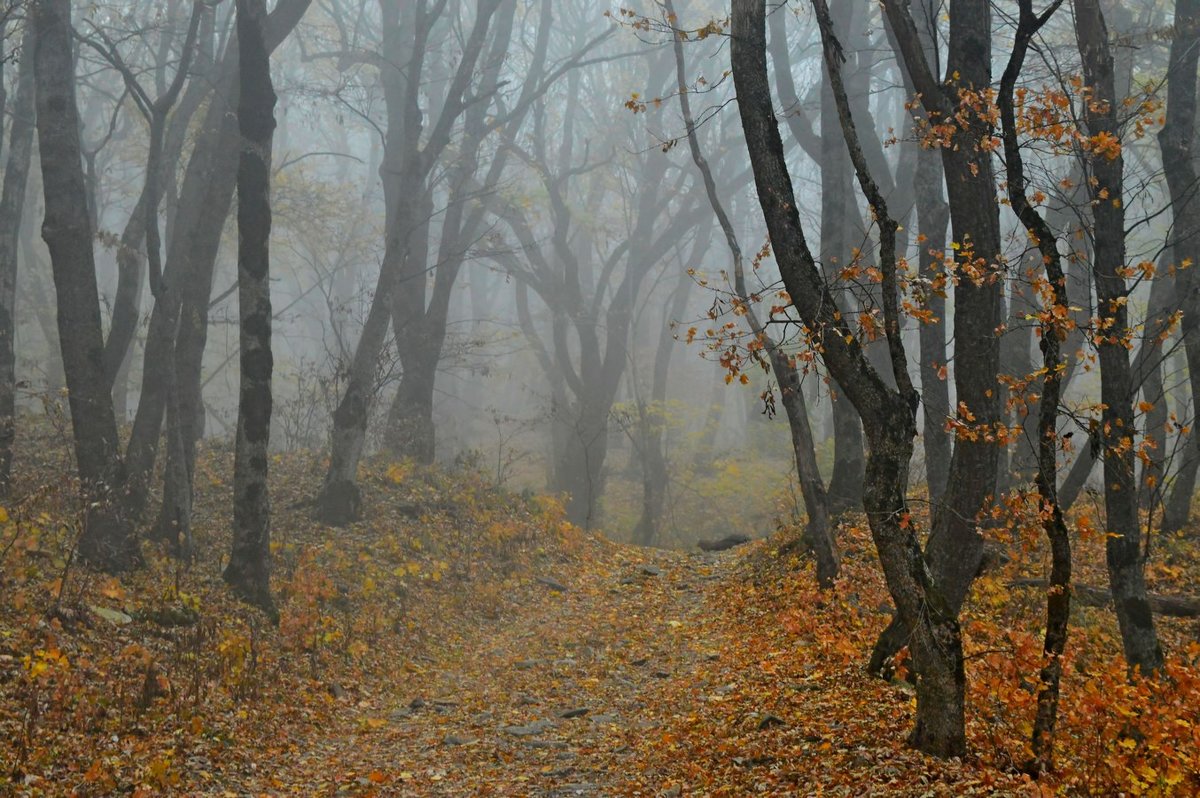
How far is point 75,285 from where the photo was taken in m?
9.52

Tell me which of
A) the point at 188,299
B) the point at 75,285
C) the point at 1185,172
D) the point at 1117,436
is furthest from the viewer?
the point at 188,299

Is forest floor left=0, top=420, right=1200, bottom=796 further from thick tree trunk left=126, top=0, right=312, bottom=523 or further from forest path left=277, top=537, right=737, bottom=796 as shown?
thick tree trunk left=126, top=0, right=312, bottom=523

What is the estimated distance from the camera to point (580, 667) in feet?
30.5

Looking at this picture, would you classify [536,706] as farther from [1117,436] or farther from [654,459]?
[654,459]

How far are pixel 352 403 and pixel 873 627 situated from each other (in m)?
8.28

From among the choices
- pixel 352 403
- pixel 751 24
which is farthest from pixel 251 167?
pixel 751 24

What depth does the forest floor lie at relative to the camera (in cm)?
559

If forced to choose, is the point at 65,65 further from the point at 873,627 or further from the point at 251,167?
the point at 873,627

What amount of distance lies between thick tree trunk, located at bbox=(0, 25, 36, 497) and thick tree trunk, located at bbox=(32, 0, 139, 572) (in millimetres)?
1850

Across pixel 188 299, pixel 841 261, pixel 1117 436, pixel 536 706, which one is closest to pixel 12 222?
pixel 188 299

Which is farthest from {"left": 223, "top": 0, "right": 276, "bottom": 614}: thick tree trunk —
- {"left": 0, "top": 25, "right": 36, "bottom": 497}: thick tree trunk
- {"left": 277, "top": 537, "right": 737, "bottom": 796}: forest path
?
{"left": 0, "top": 25, "right": 36, "bottom": 497}: thick tree trunk

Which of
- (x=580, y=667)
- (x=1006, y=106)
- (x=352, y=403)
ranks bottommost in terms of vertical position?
(x=580, y=667)

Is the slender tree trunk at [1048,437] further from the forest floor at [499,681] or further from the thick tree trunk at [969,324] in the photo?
the thick tree trunk at [969,324]

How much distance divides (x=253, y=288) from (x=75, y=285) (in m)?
1.69
